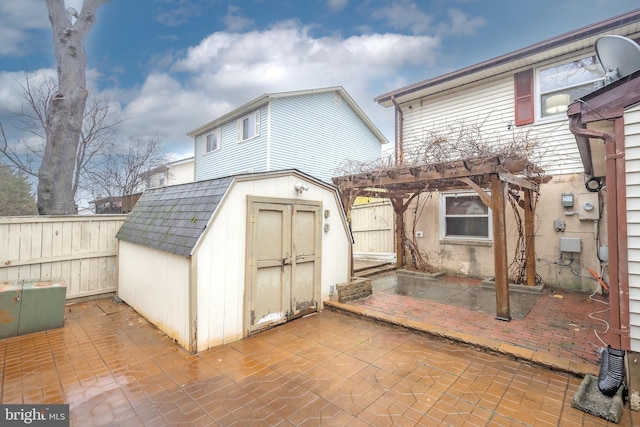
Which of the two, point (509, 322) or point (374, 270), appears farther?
point (374, 270)

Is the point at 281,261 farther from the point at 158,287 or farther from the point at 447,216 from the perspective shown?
the point at 447,216

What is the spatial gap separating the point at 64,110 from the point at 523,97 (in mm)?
12019

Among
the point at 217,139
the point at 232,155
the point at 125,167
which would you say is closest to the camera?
the point at 232,155

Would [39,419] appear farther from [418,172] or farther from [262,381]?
[418,172]

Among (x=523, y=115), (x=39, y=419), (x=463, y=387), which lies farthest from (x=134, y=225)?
(x=523, y=115)

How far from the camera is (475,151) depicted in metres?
4.86

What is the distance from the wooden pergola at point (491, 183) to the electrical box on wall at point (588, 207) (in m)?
0.83

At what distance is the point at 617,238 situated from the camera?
2584mm

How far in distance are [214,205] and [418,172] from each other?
371cm

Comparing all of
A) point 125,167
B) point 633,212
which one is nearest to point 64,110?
point 125,167

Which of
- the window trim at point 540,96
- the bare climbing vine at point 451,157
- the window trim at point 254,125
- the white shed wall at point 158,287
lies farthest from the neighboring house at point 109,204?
the window trim at point 540,96

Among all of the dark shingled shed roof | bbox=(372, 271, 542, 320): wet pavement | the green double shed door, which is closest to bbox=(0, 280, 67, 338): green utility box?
the dark shingled shed roof

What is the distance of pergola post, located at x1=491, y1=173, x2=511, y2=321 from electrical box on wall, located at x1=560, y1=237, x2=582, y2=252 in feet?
9.86

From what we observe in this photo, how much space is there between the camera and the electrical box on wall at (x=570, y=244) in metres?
6.17
